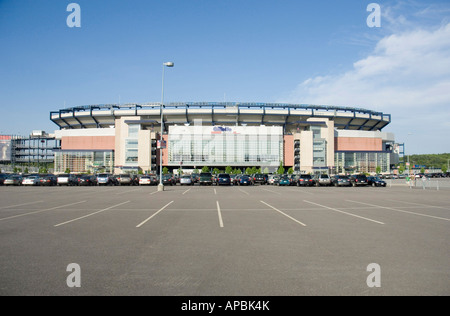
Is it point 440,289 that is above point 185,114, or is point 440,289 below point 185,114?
below

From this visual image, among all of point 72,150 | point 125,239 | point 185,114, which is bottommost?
point 125,239

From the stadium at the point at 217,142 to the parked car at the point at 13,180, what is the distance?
2493 inches

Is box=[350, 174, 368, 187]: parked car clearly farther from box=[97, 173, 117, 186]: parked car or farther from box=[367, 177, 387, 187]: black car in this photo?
box=[97, 173, 117, 186]: parked car

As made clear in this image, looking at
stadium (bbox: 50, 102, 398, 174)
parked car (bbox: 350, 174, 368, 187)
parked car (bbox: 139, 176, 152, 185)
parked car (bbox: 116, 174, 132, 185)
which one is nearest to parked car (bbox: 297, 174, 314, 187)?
parked car (bbox: 350, 174, 368, 187)

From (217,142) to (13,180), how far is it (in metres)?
73.6

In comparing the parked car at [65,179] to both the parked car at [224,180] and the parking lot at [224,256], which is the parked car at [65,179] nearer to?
the parked car at [224,180]

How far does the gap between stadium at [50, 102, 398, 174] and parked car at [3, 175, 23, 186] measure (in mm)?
63325

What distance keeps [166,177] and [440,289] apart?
44428 millimetres

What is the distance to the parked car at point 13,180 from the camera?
42.1 m

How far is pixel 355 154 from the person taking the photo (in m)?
114

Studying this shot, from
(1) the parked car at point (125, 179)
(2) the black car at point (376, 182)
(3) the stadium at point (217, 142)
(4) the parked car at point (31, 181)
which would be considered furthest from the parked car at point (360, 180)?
(3) the stadium at point (217, 142)

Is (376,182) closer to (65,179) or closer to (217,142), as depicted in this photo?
(65,179)
